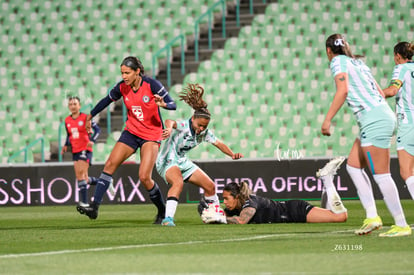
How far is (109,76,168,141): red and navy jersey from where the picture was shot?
10492 mm

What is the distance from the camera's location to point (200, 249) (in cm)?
704

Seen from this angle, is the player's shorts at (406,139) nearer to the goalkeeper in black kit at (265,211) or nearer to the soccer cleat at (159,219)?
the goalkeeper in black kit at (265,211)

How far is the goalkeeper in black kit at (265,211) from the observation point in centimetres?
1009

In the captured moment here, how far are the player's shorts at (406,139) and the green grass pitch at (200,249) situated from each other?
0.97 meters

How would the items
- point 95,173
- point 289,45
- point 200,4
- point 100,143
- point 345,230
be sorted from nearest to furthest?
point 345,230 → point 95,173 → point 100,143 → point 289,45 → point 200,4

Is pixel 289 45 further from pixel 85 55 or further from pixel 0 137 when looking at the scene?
pixel 0 137

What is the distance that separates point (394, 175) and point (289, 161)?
206cm

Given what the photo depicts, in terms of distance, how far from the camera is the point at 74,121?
16.1 m

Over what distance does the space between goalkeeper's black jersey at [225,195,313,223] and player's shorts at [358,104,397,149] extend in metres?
2.65

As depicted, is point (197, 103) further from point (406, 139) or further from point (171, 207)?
→ point (406, 139)

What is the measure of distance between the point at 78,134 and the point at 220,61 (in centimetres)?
622

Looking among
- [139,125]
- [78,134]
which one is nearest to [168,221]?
[139,125]

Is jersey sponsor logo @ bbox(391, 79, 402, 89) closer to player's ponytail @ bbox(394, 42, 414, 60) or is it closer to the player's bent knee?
player's ponytail @ bbox(394, 42, 414, 60)

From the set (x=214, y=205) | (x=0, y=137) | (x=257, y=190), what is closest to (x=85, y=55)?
(x=0, y=137)
